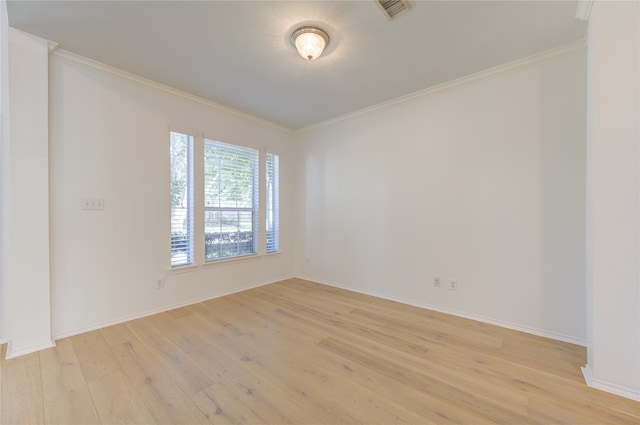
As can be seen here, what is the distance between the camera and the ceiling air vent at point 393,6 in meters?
1.84

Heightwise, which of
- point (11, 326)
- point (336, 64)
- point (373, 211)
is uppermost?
point (336, 64)

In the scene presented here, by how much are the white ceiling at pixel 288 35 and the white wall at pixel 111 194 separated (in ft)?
0.98

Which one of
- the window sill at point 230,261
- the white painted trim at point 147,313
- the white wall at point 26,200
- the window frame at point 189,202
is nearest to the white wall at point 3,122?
the white wall at point 26,200

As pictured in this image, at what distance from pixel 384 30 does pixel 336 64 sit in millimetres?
591

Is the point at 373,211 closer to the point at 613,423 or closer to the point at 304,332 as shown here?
the point at 304,332

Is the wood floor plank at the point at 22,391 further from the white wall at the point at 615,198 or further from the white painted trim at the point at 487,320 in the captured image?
the white wall at the point at 615,198

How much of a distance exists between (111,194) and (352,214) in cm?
293

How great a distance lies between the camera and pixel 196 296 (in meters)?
3.38

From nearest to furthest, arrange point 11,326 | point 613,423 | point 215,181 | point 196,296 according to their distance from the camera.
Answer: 1. point 613,423
2. point 11,326
3. point 196,296
4. point 215,181

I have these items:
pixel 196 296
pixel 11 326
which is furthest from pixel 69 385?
pixel 196 296

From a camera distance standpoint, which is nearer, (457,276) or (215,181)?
(457,276)

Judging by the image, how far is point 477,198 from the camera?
2836 millimetres

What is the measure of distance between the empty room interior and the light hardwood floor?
0.06 ft

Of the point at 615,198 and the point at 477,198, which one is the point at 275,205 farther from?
the point at 615,198
